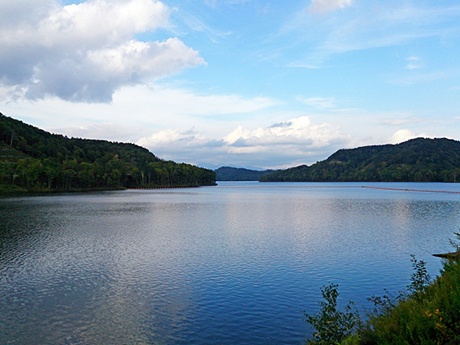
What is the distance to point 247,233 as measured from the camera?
206ft

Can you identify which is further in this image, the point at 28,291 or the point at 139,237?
the point at 139,237

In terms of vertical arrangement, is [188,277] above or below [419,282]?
below

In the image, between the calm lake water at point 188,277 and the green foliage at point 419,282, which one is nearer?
the green foliage at point 419,282

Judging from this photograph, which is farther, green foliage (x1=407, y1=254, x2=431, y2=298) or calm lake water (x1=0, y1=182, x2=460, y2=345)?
calm lake water (x1=0, y1=182, x2=460, y2=345)

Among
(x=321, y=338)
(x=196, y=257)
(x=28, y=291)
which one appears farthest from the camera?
(x=196, y=257)

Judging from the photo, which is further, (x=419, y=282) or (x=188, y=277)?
(x=188, y=277)

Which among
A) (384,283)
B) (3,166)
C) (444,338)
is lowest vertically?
(384,283)

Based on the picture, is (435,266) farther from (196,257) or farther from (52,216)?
(52,216)

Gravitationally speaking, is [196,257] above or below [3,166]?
below

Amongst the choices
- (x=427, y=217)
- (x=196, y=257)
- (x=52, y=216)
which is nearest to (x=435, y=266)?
(x=196, y=257)

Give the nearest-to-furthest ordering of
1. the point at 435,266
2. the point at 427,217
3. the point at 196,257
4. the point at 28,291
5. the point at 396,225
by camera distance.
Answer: the point at 28,291
the point at 435,266
the point at 196,257
the point at 396,225
the point at 427,217

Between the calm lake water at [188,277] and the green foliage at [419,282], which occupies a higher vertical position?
the green foliage at [419,282]

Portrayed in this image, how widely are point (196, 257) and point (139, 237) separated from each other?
60.6 ft

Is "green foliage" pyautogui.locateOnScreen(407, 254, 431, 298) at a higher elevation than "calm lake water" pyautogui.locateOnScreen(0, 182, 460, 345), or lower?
higher
